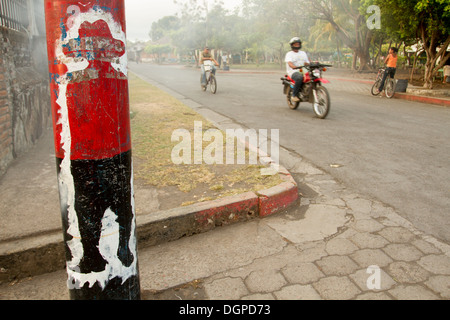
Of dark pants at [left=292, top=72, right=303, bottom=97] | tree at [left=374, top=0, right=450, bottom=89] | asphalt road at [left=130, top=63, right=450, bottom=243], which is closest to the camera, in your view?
asphalt road at [left=130, top=63, right=450, bottom=243]

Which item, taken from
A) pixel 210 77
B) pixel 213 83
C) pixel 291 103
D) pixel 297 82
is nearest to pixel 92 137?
pixel 297 82

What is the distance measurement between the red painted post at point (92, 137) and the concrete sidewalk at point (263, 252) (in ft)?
2.17

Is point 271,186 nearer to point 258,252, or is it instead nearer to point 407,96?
point 258,252

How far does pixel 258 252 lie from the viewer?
104 inches

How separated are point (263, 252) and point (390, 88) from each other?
37.4 ft

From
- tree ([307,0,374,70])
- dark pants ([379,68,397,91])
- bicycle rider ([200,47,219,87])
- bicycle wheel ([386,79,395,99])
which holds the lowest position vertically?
bicycle wheel ([386,79,395,99])

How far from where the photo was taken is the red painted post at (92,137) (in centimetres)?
140

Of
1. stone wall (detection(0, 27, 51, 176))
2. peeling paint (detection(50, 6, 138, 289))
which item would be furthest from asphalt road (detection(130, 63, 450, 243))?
stone wall (detection(0, 27, 51, 176))

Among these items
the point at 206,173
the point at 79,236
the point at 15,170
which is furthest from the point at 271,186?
the point at 15,170
